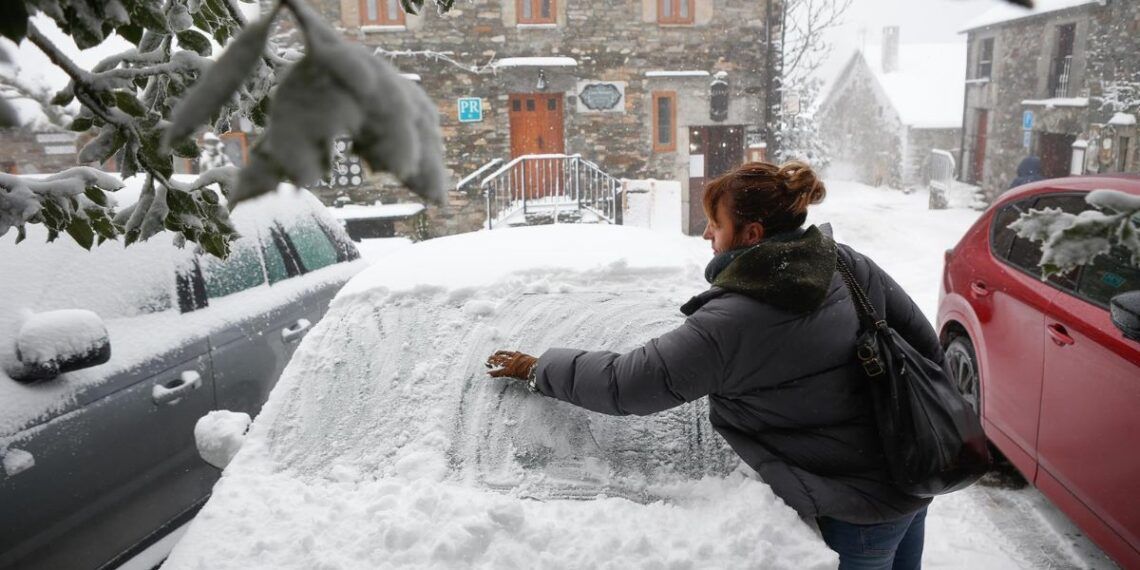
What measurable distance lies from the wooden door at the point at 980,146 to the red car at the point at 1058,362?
859 inches

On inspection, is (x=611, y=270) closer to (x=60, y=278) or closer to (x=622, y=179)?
(x=60, y=278)

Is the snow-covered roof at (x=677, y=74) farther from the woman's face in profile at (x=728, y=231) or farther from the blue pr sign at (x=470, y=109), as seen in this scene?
the woman's face in profile at (x=728, y=231)

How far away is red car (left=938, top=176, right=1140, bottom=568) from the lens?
276 cm

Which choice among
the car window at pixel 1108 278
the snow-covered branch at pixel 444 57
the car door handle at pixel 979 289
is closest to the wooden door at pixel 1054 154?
the snow-covered branch at pixel 444 57

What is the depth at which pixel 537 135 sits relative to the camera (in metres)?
15.0

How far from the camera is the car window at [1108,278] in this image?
2998mm

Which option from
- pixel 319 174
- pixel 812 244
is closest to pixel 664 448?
pixel 812 244

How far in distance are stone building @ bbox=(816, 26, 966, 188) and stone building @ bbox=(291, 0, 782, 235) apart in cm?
1781

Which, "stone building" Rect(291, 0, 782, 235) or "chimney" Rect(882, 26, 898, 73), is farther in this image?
"chimney" Rect(882, 26, 898, 73)

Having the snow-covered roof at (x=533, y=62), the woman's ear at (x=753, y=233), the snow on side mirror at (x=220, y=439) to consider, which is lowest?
the snow on side mirror at (x=220, y=439)

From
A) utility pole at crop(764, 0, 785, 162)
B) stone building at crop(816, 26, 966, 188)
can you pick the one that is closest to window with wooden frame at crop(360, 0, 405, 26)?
utility pole at crop(764, 0, 785, 162)

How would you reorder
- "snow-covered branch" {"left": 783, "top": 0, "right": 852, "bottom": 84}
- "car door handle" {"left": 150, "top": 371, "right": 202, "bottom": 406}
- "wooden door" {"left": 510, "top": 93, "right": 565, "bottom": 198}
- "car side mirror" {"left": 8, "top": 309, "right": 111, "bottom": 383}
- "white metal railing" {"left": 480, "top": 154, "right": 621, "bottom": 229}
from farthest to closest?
1. "snow-covered branch" {"left": 783, "top": 0, "right": 852, "bottom": 84}
2. "wooden door" {"left": 510, "top": 93, "right": 565, "bottom": 198}
3. "white metal railing" {"left": 480, "top": 154, "right": 621, "bottom": 229}
4. "car door handle" {"left": 150, "top": 371, "right": 202, "bottom": 406}
5. "car side mirror" {"left": 8, "top": 309, "right": 111, "bottom": 383}

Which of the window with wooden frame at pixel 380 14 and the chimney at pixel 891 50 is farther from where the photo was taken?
the chimney at pixel 891 50

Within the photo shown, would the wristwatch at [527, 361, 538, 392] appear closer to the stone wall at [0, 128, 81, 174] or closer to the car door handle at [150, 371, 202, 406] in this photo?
the car door handle at [150, 371, 202, 406]
